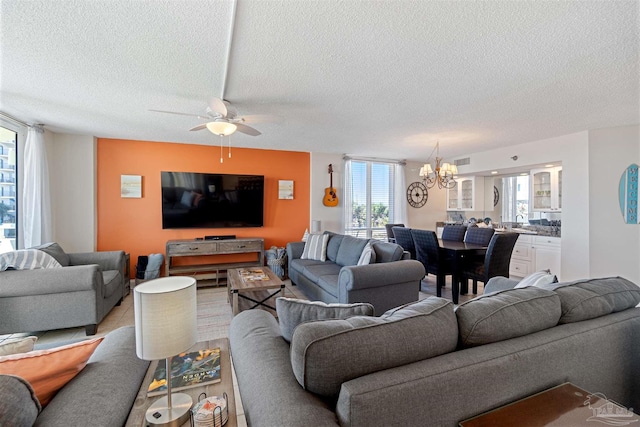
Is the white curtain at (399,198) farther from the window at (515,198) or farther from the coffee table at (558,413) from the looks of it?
the coffee table at (558,413)

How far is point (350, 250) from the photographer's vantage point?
12.4 feet

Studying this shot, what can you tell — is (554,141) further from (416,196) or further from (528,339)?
(528,339)

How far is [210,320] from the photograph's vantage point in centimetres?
315

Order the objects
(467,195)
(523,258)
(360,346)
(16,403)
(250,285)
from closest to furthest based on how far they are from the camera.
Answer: (16,403) < (360,346) < (250,285) < (523,258) < (467,195)

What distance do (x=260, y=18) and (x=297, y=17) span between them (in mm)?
228

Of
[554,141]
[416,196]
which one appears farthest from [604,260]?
[416,196]

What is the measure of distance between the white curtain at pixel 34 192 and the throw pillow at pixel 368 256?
4.22 metres

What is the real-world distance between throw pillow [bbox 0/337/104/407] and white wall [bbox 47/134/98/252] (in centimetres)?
426

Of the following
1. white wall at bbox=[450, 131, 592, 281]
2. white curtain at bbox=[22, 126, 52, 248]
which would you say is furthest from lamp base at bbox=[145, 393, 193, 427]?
white wall at bbox=[450, 131, 592, 281]

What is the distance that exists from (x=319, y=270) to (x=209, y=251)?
6.66 feet

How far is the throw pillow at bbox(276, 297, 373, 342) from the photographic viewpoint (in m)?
1.17

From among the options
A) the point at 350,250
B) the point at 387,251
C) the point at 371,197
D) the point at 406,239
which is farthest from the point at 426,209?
the point at 387,251

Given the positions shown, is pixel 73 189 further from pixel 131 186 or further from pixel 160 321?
pixel 160 321

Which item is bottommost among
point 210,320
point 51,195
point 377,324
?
point 210,320
